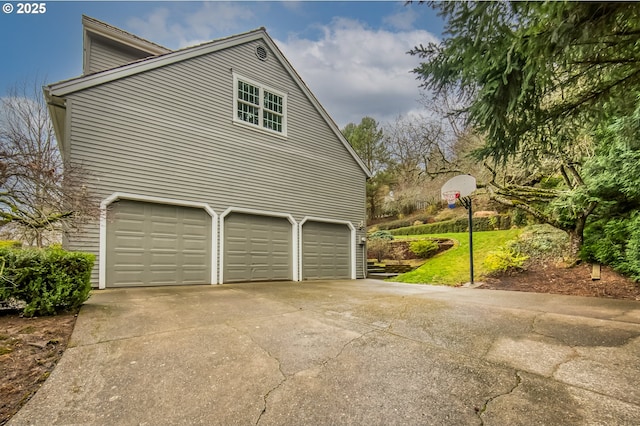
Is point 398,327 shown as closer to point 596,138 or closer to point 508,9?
point 508,9

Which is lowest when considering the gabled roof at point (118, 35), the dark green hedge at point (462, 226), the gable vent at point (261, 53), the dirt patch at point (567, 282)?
the dirt patch at point (567, 282)

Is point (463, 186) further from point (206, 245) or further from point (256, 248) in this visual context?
point (206, 245)

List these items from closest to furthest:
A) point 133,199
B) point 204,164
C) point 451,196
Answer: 1. point 133,199
2. point 204,164
3. point 451,196

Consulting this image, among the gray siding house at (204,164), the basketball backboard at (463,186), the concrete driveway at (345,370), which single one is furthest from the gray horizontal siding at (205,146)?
the concrete driveway at (345,370)

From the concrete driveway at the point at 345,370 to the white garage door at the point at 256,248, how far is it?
4.22 m

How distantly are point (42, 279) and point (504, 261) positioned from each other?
9.56m

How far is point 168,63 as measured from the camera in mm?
7875

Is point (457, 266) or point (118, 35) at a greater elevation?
point (118, 35)

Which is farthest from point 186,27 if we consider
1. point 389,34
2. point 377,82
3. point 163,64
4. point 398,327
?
point 398,327

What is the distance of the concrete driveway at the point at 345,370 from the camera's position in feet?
5.89

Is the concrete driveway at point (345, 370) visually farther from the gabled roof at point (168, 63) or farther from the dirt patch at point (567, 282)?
the gabled roof at point (168, 63)

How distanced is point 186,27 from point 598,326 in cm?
1320

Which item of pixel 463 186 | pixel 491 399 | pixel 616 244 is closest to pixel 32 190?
pixel 491 399

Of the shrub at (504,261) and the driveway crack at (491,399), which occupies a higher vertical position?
the shrub at (504,261)
